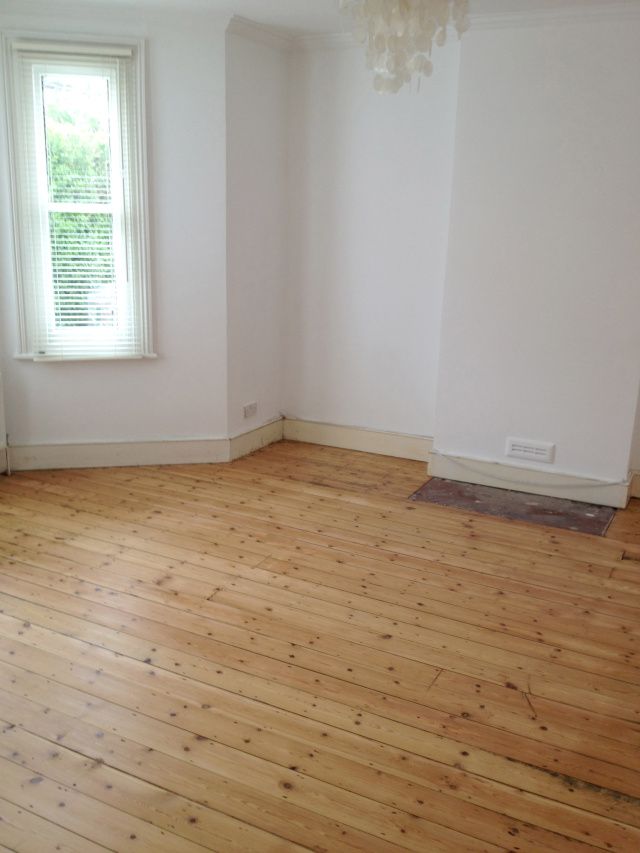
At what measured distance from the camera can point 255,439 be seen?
18.0ft

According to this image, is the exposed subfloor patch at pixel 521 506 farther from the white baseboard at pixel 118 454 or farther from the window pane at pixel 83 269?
the window pane at pixel 83 269

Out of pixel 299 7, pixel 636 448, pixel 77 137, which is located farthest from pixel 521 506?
pixel 77 137

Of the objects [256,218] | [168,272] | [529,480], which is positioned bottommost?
[529,480]

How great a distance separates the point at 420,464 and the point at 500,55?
2.54 meters

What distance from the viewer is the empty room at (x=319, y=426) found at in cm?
235

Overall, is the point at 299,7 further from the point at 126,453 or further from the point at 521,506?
the point at 521,506

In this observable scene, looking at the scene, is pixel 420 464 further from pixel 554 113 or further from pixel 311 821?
pixel 311 821

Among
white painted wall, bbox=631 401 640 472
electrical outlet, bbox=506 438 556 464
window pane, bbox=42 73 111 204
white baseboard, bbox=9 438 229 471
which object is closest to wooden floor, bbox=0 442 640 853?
white painted wall, bbox=631 401 640 472

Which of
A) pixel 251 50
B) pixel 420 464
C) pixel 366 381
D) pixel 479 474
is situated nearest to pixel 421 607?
pixel 479 474

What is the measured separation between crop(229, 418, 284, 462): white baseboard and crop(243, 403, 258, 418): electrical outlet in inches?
4.4

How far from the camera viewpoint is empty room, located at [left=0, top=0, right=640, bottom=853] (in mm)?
2350

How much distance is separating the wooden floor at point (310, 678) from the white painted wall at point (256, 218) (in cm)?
120

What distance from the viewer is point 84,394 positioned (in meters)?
4.93

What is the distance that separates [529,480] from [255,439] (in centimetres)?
190
